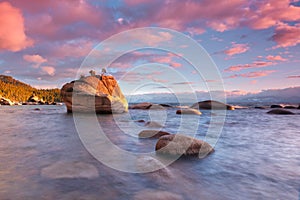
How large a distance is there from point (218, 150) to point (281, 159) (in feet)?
6.28

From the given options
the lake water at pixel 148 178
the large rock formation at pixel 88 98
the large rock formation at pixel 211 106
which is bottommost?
the lake water at pixel 148 178

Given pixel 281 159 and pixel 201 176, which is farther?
pixel 281 159

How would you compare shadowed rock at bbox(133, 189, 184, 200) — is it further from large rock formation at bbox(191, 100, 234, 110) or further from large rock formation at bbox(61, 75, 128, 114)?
large rock formation at bbox(191, 100, 234, 110)

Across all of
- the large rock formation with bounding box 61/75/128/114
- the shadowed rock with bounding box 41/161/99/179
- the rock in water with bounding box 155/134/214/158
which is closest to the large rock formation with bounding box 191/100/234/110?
the large rock formation with bounding box 61/75/128/114

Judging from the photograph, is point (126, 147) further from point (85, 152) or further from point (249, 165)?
point (249, 165)

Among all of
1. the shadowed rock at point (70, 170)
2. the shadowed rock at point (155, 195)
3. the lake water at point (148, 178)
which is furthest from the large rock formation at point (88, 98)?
the shadowed rock at point (155, 195)

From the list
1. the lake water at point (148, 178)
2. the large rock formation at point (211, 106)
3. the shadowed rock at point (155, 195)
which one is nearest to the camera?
the shadowed rock at point (155, 195)

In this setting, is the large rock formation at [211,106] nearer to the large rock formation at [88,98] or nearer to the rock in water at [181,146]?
the large rock formation at [88,98]

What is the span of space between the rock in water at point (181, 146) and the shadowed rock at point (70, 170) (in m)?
2.40

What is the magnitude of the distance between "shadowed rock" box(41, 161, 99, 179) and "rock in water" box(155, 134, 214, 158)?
2.40 meters

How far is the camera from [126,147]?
22.5ft

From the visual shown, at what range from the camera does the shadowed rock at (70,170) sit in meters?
4.00

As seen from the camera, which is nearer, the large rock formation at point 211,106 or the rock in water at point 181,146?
the rock in water at point 181,146

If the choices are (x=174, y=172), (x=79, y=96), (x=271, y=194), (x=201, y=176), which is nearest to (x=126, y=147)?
(x=174, y=172)
